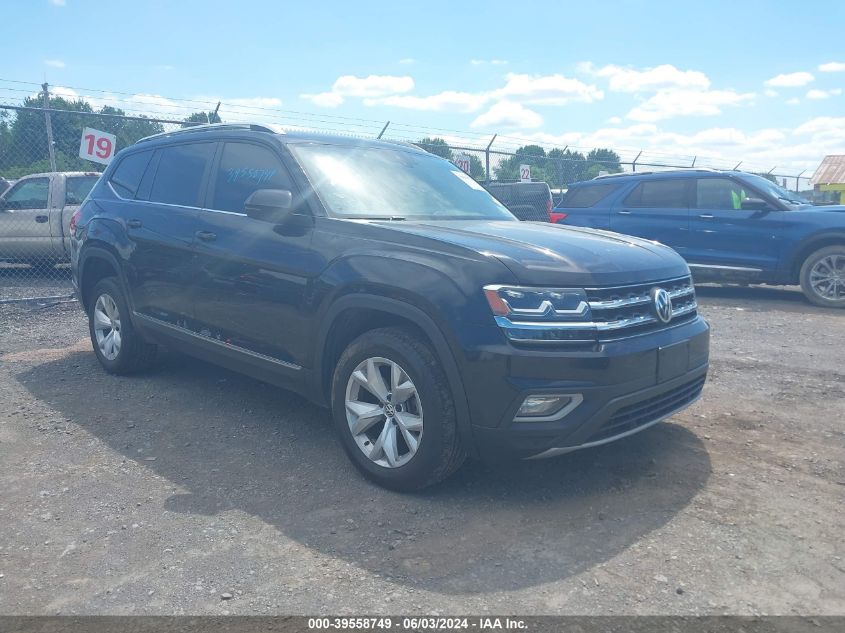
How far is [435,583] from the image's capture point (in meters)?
2.95

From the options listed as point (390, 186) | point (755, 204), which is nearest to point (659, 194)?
point (755, 204)

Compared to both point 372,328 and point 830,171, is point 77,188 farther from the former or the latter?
point 830,171

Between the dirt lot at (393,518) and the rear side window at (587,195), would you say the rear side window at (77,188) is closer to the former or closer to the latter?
the dirt lot at (393,518)

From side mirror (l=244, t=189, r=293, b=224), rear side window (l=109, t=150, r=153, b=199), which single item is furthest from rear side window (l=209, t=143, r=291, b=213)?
rear side window (l=109, t=150, r=153, b=199)

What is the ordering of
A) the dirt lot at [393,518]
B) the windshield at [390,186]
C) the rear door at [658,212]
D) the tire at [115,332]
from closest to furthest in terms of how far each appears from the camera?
the dirt lot at [393,518] → the windshield at [390,186] → the tire at [115,332] → the rear door at [658,212]

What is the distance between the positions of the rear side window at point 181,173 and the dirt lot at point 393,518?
150 cm

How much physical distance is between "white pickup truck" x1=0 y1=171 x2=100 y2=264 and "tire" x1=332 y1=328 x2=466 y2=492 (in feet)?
31.6

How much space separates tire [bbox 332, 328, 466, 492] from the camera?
11.6 feet

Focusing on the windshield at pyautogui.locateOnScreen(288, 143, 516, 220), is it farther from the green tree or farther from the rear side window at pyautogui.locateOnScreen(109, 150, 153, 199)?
the green tree

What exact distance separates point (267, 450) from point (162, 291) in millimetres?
1605

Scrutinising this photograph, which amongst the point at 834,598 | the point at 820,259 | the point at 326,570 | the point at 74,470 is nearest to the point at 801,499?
the point at 834,598

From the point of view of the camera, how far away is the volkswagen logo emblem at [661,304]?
373 cm

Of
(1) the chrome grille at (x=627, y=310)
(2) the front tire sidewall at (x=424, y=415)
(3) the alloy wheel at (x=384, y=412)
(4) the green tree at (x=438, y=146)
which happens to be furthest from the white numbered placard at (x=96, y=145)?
(1) the chrome grille at (x=627, y=310)

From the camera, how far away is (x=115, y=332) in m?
6.04
